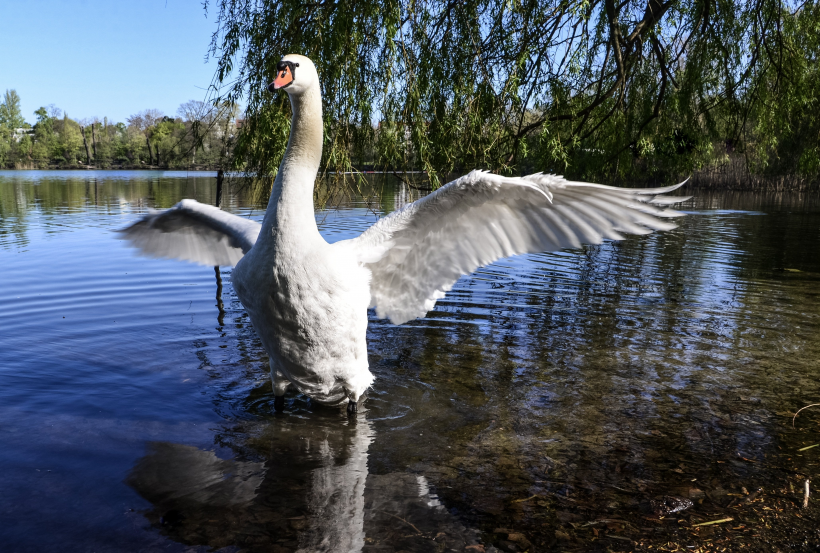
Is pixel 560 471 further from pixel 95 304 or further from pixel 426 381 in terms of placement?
pixel 95 304

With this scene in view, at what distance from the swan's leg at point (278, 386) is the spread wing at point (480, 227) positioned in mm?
1018

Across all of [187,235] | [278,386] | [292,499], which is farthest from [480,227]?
[187,235]

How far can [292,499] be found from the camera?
361cm

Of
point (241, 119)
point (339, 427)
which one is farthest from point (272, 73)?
point (339, 427)

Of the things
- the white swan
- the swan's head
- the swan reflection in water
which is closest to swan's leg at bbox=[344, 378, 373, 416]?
the white swan

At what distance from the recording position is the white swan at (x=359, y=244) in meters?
4.04

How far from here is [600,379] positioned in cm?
563

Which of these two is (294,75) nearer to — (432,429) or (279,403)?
(279,403)

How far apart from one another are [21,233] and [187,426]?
1292cm

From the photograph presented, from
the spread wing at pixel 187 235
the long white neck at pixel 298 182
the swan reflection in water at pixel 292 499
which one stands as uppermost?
the long white neck at pixel 298 182

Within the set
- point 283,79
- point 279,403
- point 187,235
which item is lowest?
point 279,403

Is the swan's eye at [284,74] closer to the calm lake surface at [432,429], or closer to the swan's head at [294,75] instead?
the swan's head at [294,75]

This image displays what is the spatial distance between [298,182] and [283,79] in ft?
2.20

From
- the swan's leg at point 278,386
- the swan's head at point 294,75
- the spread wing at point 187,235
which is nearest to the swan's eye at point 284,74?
the swan's head at point 294,75
